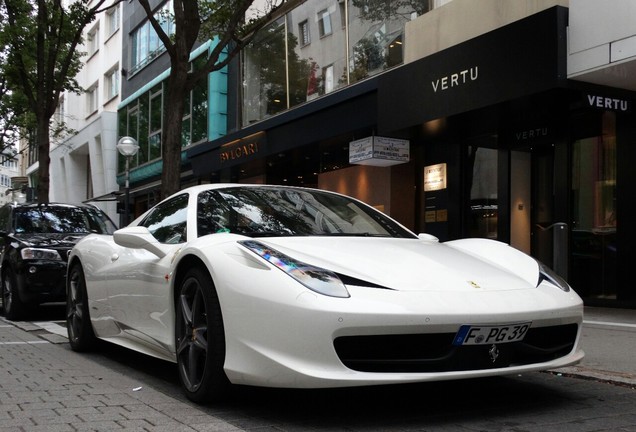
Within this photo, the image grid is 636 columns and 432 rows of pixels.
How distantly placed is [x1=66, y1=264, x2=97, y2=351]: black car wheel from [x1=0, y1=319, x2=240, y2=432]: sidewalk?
8.8 inches

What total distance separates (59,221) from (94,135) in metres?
24.3

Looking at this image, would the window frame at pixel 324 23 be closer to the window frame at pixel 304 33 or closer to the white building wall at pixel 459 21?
the window frame at pixel 304 33

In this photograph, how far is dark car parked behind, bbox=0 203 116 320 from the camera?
27.9ft

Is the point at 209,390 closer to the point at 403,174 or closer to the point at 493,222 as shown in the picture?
the point at 493,222

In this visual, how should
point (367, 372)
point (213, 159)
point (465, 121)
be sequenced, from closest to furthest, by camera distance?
point (367, 372)
point (465, 121)
point (213, 159)

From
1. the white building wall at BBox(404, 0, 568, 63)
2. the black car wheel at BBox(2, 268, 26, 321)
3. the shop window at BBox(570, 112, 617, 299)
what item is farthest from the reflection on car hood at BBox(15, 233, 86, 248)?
the shop window at BBox(570, 112, 617, 299)

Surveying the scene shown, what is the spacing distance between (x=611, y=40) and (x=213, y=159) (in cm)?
1242

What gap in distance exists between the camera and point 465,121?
34.2ft

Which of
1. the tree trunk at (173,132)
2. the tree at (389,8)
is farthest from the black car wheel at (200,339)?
the tree at (389,8)

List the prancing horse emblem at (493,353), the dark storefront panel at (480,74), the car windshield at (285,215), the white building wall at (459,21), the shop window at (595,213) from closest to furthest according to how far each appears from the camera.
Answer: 1. the prancing horse emblem at (493,353)
2. the car windshield at (285,215)
3. the dark storefront panel at (480,74)
4. the white building wall at (459,21)
5. the shop window at (595,213)

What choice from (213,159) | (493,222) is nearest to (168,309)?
(493,222)

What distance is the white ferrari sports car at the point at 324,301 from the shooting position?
3133 millimetres

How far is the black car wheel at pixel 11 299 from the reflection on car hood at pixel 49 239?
481 mm

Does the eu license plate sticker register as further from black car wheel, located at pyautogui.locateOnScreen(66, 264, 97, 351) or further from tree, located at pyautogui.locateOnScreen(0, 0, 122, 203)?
tree, located at pyautogui.locateOnScreen(0, 0, 122, 203)
